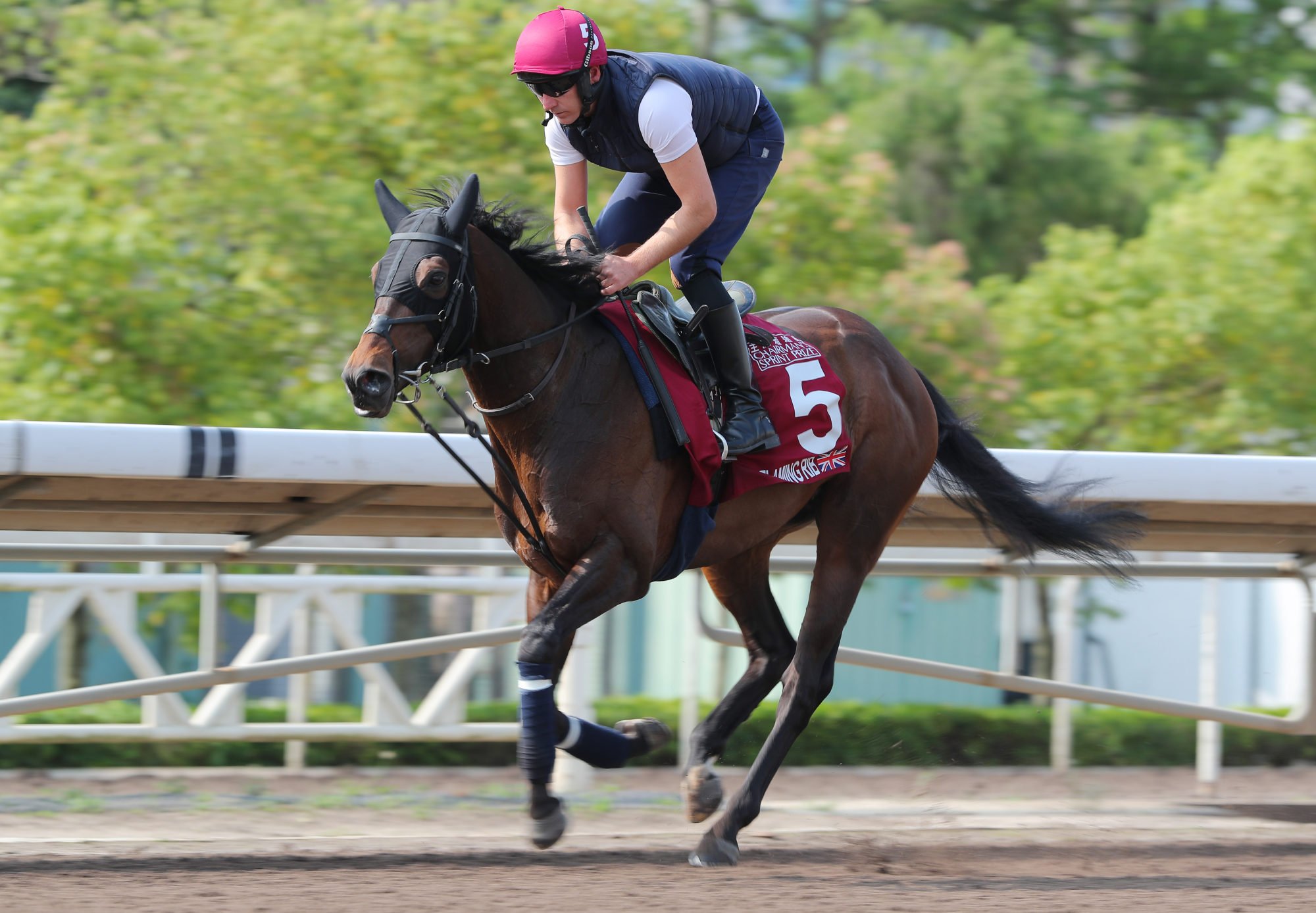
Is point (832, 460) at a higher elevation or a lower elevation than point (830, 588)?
higher

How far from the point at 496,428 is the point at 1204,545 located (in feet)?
12.8

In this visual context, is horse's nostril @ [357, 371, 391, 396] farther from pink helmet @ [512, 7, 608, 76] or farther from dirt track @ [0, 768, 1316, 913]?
dirt track @ [0, 768, 1316, 913]

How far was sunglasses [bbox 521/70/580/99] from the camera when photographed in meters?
3.89

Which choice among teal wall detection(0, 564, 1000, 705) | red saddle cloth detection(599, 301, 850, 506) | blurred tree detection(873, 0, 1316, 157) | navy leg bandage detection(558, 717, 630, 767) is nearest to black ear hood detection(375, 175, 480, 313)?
red saddle cloth detection(599, 301, 850, 506)

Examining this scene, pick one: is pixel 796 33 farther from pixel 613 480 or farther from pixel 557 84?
pixel 613 480

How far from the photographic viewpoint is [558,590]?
155 inches

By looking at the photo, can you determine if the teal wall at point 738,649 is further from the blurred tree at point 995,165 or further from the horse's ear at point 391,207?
the horse's ear at point 391,207

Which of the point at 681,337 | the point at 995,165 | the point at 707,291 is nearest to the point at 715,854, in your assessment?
the point at 681,337

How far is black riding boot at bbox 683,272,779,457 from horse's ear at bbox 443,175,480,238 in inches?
32.2

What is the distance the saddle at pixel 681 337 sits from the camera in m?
4.26

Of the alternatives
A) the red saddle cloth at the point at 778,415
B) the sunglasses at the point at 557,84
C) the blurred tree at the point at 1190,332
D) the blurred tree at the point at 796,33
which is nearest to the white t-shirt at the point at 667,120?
the sunglasses at the point at 557,84

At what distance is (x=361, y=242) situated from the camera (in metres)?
7.97

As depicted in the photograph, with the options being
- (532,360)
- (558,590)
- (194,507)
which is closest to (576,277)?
(532,360)

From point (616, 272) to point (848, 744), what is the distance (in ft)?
17.6
